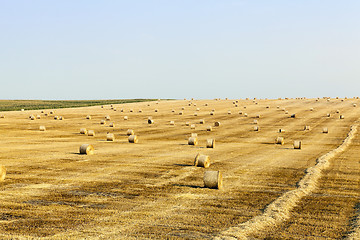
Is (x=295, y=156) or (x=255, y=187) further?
(x=295, y=156)

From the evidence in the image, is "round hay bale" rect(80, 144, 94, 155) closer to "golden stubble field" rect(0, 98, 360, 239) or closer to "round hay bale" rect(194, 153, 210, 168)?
"golden stubble field" rect(0, 98, 360, 239)

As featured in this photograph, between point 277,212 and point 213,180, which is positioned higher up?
point 213,180

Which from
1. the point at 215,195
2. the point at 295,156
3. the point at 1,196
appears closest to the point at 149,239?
the point at 215,195

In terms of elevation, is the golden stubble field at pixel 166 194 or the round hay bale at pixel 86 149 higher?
the round hay bale at pixel 86 149

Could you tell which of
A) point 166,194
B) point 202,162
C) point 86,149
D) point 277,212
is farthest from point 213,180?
point 86,149

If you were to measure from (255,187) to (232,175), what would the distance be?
291cm

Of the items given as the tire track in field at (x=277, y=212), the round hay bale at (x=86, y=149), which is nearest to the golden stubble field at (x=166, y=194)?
the tire track in field at (x=277, y=212)

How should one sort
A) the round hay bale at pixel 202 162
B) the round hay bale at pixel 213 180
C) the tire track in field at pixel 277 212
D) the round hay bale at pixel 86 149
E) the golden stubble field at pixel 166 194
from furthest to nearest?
1. the round hay bale at pixel 86 149
2. the round hay bale at pixel 202 162
3. the round hay bale at pixel 213 180
4. the golden stubble field at pixel 166 194
5. the tire track in field at pixel 277 212

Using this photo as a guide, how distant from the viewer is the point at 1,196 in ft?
51.5

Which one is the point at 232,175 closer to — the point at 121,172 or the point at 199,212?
the point at 121,172

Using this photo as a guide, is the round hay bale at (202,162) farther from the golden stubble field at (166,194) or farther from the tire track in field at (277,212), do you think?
the tire track in field at (277,212)

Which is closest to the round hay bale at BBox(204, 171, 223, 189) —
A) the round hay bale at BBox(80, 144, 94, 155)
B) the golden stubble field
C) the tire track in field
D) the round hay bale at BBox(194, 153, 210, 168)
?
the golden stubble field

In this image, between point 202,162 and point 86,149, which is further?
point 86,149

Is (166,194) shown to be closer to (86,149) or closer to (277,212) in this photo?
(277,212)
